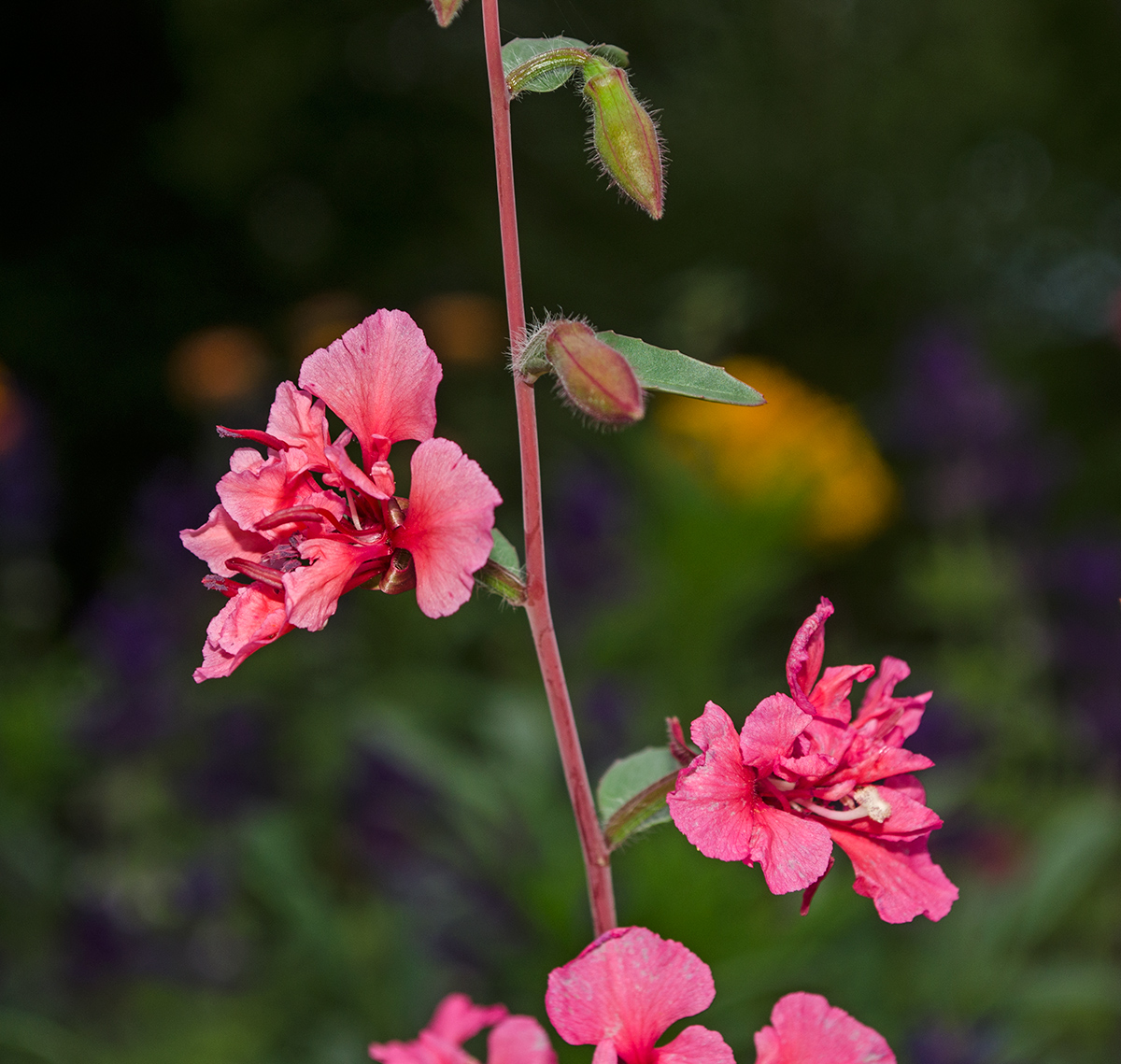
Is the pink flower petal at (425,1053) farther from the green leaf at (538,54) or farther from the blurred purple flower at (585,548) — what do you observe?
the blurred purple flower at (585,548)

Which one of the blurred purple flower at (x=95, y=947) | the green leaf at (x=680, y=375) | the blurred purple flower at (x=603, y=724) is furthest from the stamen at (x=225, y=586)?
the blurred purple flower at (x=95, y=947)

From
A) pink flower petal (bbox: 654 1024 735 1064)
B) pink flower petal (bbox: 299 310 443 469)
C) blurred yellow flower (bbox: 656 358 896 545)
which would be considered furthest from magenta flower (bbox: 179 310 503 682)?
blurred yellow flower (bbox: 656 358 896 545)

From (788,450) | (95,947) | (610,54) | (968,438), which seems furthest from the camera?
(788,450)

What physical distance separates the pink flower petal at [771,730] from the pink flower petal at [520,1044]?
224 mm

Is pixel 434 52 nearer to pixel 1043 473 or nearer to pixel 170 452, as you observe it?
pixel 170 452

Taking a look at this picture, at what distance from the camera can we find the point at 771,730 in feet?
1.81

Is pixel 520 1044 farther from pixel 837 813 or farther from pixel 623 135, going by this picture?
pixel 623 135

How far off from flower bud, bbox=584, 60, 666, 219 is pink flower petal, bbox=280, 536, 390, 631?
9.2 inches

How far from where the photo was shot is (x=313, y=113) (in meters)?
4.71

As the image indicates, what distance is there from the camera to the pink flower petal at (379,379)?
24.1 inches

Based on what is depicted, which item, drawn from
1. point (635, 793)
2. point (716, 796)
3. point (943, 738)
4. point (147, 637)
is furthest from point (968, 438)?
point (716, 796)

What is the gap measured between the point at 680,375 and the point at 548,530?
236cm

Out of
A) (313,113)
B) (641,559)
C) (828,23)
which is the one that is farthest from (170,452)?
(828,23)

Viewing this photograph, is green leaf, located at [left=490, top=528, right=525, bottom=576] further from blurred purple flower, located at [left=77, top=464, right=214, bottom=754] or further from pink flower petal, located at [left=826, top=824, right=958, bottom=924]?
blurred purple flower, located at [left=77, top=464, right=214, bottom=754]
